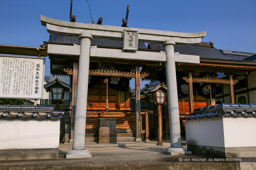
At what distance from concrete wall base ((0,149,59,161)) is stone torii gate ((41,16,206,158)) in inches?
21.0

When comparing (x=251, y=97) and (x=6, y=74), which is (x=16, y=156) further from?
(x=251, y=97)

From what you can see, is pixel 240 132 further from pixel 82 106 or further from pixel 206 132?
pixel 82 106

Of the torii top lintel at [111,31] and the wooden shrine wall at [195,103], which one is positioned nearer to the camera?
the torii top lintel at [111,31]

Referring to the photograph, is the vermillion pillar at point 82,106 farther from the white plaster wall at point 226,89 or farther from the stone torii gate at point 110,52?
the white plaster wall at point 226,89

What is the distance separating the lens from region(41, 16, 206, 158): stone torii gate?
640 cm

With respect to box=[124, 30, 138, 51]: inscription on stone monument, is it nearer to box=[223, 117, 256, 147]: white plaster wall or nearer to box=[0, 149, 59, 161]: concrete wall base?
box=[223, 117, 256, 147]: white plaster wall

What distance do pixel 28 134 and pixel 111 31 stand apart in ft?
13.6

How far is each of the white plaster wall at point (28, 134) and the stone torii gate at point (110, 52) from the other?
0.68m

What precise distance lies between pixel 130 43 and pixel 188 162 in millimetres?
4198

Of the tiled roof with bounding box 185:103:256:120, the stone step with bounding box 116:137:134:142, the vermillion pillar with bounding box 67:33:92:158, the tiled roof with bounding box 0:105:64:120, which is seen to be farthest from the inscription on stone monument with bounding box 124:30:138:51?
the stone step with bounding box 116:137:134:142

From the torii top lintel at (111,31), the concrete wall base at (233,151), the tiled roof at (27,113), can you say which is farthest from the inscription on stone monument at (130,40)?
the concrete wall base at (233,151)

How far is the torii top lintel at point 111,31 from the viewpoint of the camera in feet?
22.1

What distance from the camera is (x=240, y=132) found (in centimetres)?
582

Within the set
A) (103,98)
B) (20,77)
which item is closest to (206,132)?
(20,77)
